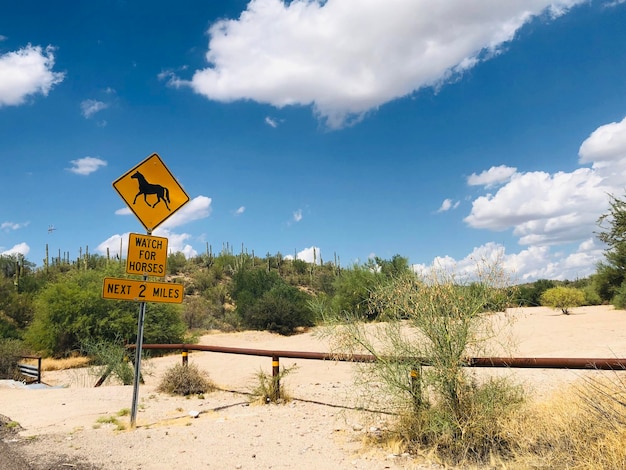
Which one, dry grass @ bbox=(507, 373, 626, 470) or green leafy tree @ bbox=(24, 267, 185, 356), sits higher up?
green leafy tree @ bbox=(24, 267, 185, 356)

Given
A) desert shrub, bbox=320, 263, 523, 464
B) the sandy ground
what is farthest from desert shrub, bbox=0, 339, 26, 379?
desert shrub, bbox=320, 263, 523, 464

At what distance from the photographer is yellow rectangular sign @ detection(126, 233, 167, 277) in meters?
7.54

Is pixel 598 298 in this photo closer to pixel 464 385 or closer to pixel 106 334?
pixel 106 334

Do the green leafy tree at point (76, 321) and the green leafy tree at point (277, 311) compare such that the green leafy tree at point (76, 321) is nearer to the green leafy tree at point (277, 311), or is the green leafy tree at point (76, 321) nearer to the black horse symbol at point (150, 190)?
the green leafy tree at point (277, 311)

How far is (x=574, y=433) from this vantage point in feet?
14.8

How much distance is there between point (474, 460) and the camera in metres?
4.93

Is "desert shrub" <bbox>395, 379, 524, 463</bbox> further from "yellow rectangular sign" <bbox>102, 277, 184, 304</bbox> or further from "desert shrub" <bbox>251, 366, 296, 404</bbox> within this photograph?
"yellow rectangular sign" <bbox>102, 277, 184, 304</bbox>

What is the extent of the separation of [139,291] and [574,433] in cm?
598

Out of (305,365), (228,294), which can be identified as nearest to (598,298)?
(305,365)

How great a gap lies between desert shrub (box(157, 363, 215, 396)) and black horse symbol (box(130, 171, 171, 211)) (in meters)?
3.98

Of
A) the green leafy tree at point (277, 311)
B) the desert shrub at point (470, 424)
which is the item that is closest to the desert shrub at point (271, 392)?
the desert shrub at point (470, 424)

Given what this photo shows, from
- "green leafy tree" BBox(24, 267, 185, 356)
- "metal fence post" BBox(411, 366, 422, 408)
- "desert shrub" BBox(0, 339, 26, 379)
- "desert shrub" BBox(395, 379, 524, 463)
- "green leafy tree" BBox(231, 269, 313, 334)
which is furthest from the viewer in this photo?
"green leafy tree" BBox(231, 269, 313, 334)

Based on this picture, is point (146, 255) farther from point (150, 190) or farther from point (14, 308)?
point (14, 308)

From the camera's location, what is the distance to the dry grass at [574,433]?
4.09 m
